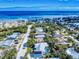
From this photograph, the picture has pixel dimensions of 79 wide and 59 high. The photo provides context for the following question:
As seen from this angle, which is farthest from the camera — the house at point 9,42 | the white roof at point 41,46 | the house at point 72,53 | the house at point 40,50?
the house at point 9,42

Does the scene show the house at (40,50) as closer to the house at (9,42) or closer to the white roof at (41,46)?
the white roof at (41,46)

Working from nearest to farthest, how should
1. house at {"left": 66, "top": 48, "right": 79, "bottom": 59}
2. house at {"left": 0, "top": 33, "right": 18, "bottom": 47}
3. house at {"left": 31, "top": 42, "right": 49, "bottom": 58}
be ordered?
house at {"left": 66, "top": 48, "right": 79, "bottom": 59} < house at {"left": 31, "top": 42, "right": 49, "bottom": 58} < house at {"left": 0, "top": 33, "right": 18, "bottom": 47}

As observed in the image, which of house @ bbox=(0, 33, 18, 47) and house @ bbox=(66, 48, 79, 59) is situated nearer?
house @ bbox=(66, 48, 79, 59)

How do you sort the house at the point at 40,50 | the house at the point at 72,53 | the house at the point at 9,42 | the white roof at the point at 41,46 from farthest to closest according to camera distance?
1. the house at the point at 9,42
2. the white roof at the point at 41,46
3. the house at the point at 40,50
4. the house at the point at 72,53

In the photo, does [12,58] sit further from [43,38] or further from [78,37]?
[78,37]

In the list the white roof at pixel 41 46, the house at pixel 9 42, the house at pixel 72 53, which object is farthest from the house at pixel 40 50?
the house at pixel 9 42

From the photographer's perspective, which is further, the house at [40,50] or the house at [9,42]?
the house at [9,42]

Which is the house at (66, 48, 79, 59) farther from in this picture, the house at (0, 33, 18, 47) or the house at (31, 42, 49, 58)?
the house at (0, 33, 18, 47)

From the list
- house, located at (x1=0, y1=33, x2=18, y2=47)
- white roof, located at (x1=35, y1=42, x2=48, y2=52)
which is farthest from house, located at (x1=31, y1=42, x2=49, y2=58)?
house, located at (x1=0, y1=33, x2=18, y2=47)

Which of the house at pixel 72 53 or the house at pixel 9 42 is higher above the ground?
the house at pixel 72 53

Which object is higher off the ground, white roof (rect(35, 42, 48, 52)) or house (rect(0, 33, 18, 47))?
white roof (rect(35, 42, 48, 52))

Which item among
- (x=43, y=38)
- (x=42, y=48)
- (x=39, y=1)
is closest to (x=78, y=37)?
(x=43, y=38)
